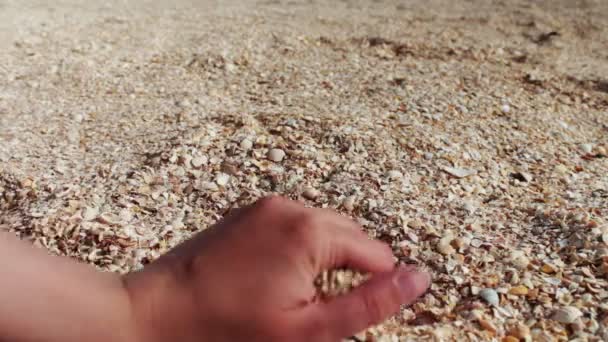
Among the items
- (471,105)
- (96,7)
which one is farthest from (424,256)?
(96,7)

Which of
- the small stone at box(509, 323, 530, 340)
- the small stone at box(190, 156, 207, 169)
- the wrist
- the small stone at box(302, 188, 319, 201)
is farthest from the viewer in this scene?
the small stone at box(190, 156, 207, 169)

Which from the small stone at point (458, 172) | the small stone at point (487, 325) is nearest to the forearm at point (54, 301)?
the small stone at point (487, 325)

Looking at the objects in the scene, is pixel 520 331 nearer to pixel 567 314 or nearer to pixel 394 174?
pixel 567 314

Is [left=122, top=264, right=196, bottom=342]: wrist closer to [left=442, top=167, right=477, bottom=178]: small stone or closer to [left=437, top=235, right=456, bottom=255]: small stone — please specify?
[left=437, top=235, right=456, bottom=255]: small stone

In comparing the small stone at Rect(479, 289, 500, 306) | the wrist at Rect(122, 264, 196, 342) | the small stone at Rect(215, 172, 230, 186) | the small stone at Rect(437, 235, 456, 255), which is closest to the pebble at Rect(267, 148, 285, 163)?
the small stone at Rect(215, 172, 230, 186)

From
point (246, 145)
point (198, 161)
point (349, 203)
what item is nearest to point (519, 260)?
point (349, 203)

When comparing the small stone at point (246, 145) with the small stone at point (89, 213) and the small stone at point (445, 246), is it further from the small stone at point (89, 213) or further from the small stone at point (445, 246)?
the small stone at point (445, 246)
